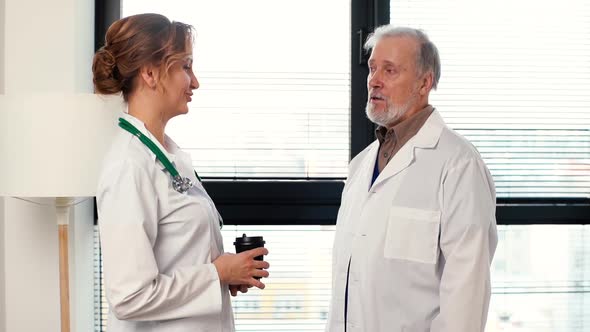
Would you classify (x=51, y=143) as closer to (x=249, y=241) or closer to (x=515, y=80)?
(x=249, y=241)

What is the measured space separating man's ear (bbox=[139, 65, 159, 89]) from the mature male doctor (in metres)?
0.84

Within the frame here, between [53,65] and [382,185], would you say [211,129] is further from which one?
[382,185]

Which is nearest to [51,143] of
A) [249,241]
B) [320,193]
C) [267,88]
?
[249,241]

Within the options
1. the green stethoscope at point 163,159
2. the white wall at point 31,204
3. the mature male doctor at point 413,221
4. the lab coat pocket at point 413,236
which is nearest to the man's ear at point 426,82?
the mature male doctor at point 413,221

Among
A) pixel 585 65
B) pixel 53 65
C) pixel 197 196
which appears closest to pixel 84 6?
pixel 53 65

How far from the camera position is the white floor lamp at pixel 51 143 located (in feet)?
6.53

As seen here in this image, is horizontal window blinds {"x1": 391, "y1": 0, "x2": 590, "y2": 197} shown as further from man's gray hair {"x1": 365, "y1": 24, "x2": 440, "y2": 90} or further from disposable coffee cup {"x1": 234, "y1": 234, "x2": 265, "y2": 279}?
disposable coffee cup {"x1": 234, "y1": 234, "x2": 265, "y2": 279}

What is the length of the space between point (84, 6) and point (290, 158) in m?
0.95

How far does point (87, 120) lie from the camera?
2.03 meters

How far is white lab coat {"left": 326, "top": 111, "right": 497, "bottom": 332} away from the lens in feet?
6.50

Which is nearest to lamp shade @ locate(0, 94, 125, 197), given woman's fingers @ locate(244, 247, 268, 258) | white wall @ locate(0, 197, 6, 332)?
white wall @ locate(0, 197, 6, 332)

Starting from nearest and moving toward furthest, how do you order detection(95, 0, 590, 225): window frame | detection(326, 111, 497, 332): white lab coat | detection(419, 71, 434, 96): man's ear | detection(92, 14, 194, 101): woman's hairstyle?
detection(92, 14, 194, 101): woman's hairstyle → detection(326, 111, 497, 332): white lab coat → detection(419, 71, 434, 96): man's ear → detection(95, 0, 590, 225): window frame

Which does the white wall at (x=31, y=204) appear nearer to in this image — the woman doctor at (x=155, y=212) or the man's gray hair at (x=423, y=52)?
the woman doctor at (x=155, y=212)

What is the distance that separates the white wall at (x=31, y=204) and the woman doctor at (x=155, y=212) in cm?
92
